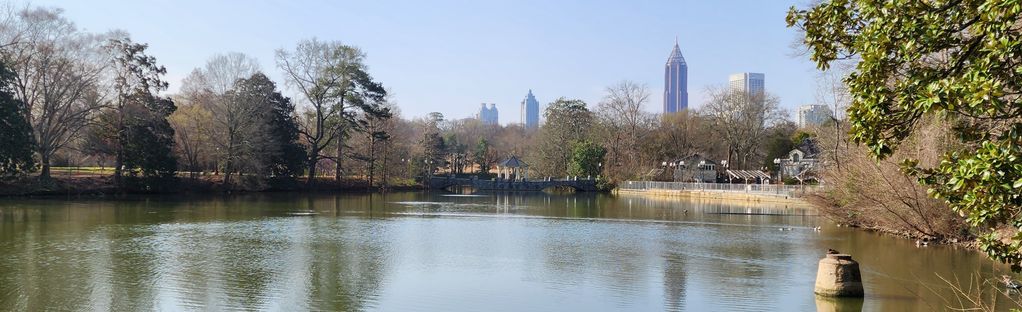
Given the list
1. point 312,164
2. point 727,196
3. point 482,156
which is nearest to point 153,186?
point 312,164

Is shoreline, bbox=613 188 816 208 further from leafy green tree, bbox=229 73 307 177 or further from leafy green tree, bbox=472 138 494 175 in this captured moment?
leafy green tree, bbox=472 138 494 175

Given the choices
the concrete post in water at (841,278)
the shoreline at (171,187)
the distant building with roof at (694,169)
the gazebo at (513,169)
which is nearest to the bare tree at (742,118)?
the distant building with roof at (694,169)

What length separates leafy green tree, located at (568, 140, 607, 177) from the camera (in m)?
64.7

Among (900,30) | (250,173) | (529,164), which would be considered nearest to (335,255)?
(900,30)

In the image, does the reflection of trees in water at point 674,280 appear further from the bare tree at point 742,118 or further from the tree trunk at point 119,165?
the bare tree at point 742,118

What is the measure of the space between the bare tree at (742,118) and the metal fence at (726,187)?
10733 mm

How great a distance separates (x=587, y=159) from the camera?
6469 cm

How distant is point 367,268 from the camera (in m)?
15.4

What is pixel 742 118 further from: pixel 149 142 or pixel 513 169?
pixel 149 142

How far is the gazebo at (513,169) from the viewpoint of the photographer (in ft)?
244

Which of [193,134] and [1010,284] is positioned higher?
[193,134]

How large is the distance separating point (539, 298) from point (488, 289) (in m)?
1.17

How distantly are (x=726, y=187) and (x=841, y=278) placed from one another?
40058 mm

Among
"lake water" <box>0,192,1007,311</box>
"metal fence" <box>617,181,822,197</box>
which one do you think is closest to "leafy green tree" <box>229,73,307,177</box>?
"lake water" <box>0,192,1007,311</box>
